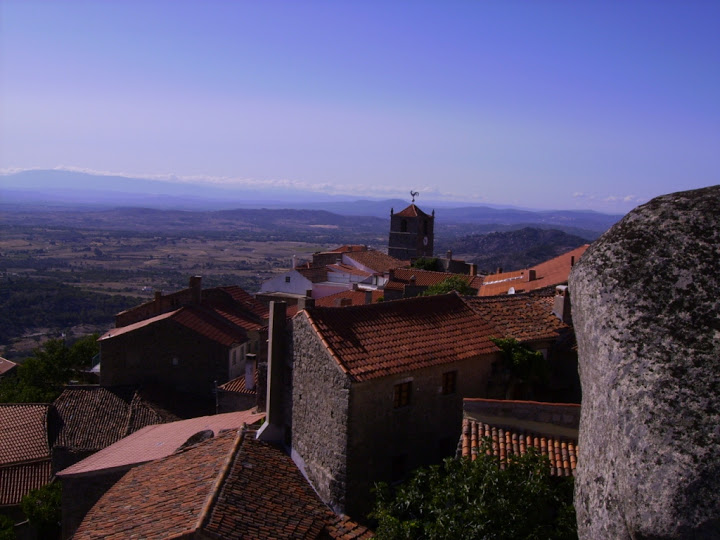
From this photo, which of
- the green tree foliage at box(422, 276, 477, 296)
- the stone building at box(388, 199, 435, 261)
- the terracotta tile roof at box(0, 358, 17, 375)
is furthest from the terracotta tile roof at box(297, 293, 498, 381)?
the stone building at box(388, 199, 435, 261)

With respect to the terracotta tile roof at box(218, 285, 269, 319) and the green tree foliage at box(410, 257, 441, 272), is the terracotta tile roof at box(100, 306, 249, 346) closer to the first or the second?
the terracotta tile roof at box(218, 285, 269, 319)

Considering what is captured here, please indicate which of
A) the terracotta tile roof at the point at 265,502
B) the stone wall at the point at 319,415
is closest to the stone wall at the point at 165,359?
the terracotta tile roof at the point at 265,502

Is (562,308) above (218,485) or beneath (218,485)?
above

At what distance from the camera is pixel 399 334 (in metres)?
15.4

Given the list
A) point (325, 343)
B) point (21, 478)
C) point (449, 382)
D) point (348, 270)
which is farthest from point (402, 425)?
point (348, 270)

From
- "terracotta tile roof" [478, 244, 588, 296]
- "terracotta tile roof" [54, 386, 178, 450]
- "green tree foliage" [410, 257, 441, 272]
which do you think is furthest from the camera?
"green tree foliage" [410, 257, 441, 272]

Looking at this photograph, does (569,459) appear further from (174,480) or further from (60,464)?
(60,464)

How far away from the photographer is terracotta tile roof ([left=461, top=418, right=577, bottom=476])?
11.6 meters

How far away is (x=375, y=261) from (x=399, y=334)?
4900 cm

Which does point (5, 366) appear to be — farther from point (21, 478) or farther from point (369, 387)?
point (369, 387)

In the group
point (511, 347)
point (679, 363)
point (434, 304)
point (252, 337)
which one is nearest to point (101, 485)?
point (434, 304)

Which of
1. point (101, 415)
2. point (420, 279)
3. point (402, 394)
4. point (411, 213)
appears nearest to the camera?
point (402, 394)

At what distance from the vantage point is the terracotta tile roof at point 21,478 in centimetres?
2387

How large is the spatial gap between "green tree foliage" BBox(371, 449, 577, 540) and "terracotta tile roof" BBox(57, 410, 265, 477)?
23.4 feet
